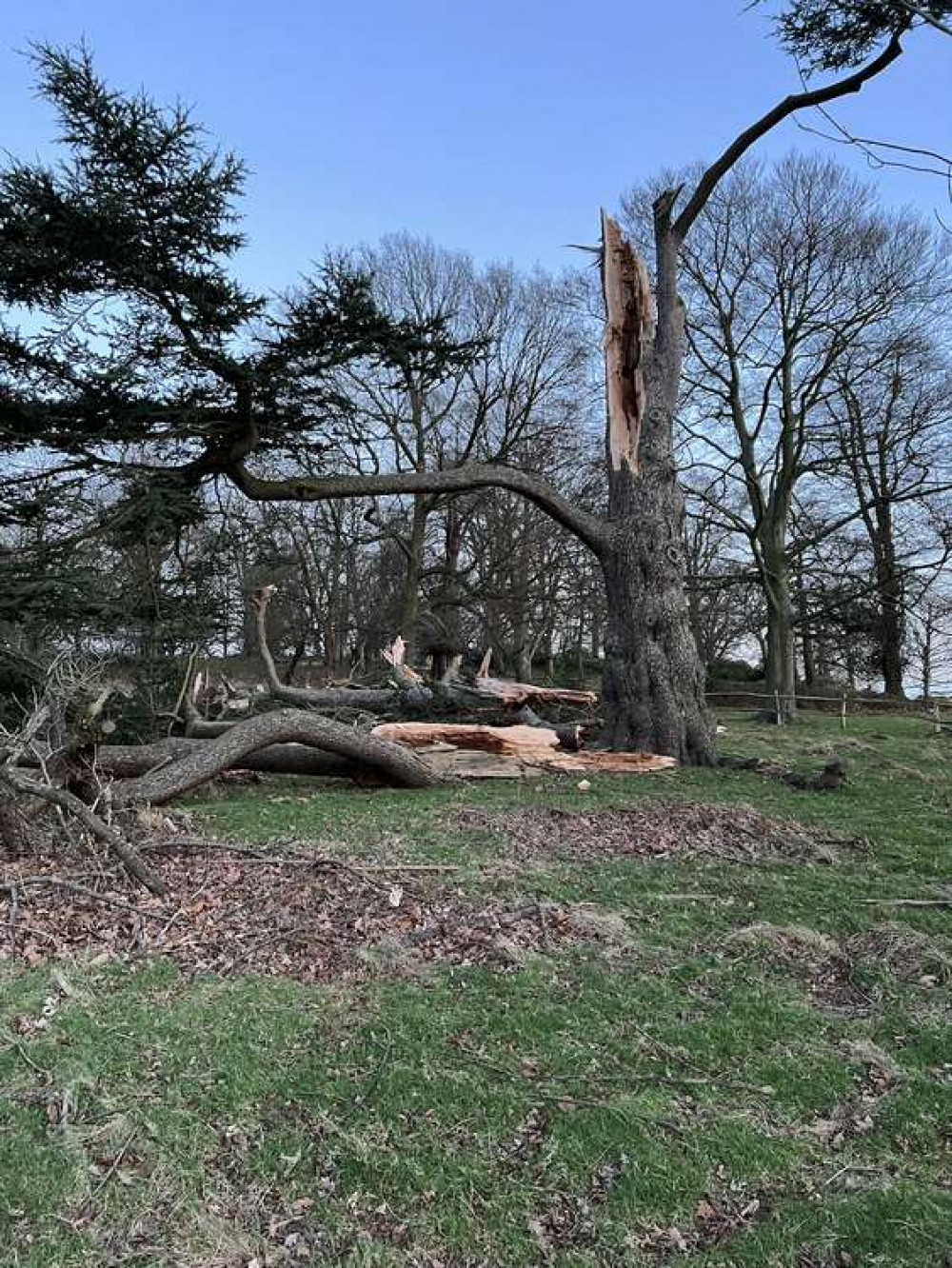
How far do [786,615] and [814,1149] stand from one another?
17.6 metres

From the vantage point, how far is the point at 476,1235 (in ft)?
7.31

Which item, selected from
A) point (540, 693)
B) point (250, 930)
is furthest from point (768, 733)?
point (250, 930)

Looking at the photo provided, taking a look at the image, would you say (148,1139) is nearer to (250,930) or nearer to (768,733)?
(250,930)

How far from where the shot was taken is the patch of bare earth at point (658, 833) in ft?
A: 18.1

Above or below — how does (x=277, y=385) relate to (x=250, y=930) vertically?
above

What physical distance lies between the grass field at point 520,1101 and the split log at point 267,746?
2938mm

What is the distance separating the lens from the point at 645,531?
9414 mm

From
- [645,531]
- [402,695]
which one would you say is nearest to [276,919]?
[645,531]

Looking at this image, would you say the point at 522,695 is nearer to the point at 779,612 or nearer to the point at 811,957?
the point at 779,612

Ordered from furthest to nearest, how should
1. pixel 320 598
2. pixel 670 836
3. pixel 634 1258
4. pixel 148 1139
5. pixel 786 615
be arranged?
pixel 320 598
pixel 786 615
pixel 670 836
pixel 148 1139
pixel 634 1258

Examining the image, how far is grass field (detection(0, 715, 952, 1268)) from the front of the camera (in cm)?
222

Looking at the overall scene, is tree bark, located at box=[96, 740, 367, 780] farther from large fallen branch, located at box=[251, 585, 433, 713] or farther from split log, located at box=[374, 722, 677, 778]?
large fallen branch, located at box=[251, 585, 433, 713]

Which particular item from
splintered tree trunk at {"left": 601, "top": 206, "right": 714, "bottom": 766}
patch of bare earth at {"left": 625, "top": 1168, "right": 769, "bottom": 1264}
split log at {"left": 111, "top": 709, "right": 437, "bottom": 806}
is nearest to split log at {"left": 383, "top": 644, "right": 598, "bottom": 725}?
splintered tree trunk at {"left": 601, "top": 206, "right": 714, "bottom": 766}

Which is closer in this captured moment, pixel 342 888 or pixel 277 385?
pixel 342 888
